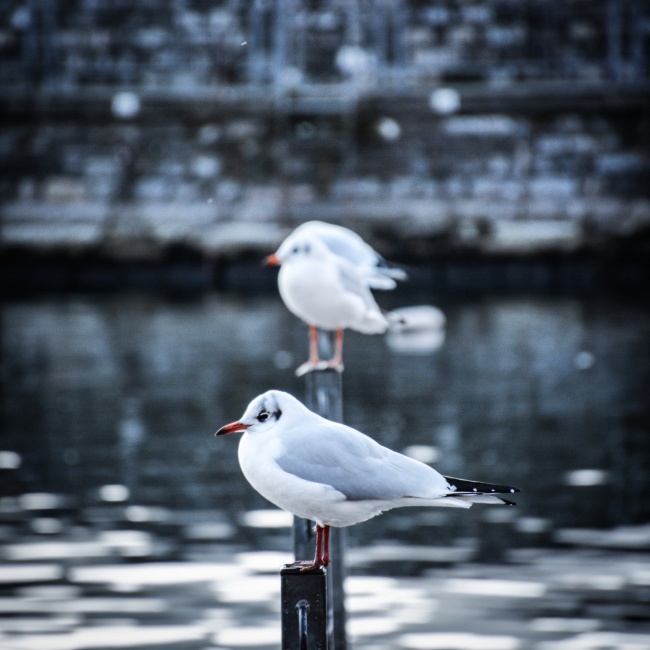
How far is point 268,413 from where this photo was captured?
337 cm

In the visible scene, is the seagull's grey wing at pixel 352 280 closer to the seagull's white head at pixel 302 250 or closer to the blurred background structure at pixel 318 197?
the seagull's white head at pixel 302 250

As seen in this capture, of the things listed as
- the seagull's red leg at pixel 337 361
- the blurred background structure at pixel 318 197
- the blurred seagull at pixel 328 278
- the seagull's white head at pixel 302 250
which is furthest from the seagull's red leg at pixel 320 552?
the blurred background structure at pixel 318 197

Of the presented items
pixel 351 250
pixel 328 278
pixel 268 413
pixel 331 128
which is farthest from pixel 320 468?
pixel 331 128

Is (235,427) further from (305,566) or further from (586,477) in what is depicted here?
(586,477)

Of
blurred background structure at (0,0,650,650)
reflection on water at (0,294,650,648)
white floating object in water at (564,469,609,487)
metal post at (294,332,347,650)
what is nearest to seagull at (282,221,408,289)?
metal post at (294,332,347,650)

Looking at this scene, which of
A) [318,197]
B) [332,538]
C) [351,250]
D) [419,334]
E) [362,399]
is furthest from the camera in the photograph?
[318,197]

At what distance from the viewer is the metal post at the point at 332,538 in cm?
438

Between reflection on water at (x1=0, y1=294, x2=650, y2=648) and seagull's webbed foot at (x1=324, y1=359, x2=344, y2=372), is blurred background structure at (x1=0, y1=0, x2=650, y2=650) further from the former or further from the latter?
seagull's webbed foot at (x1=324, y1=359, x2=344, y2=372)

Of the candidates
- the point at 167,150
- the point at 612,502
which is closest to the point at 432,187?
the point at 167,150

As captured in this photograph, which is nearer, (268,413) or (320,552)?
(268,413)

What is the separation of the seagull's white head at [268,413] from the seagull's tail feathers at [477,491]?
18.0 inches

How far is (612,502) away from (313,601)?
5202 millimetres

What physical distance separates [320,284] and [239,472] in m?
4.38

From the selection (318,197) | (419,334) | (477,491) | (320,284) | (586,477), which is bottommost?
(586,477)
